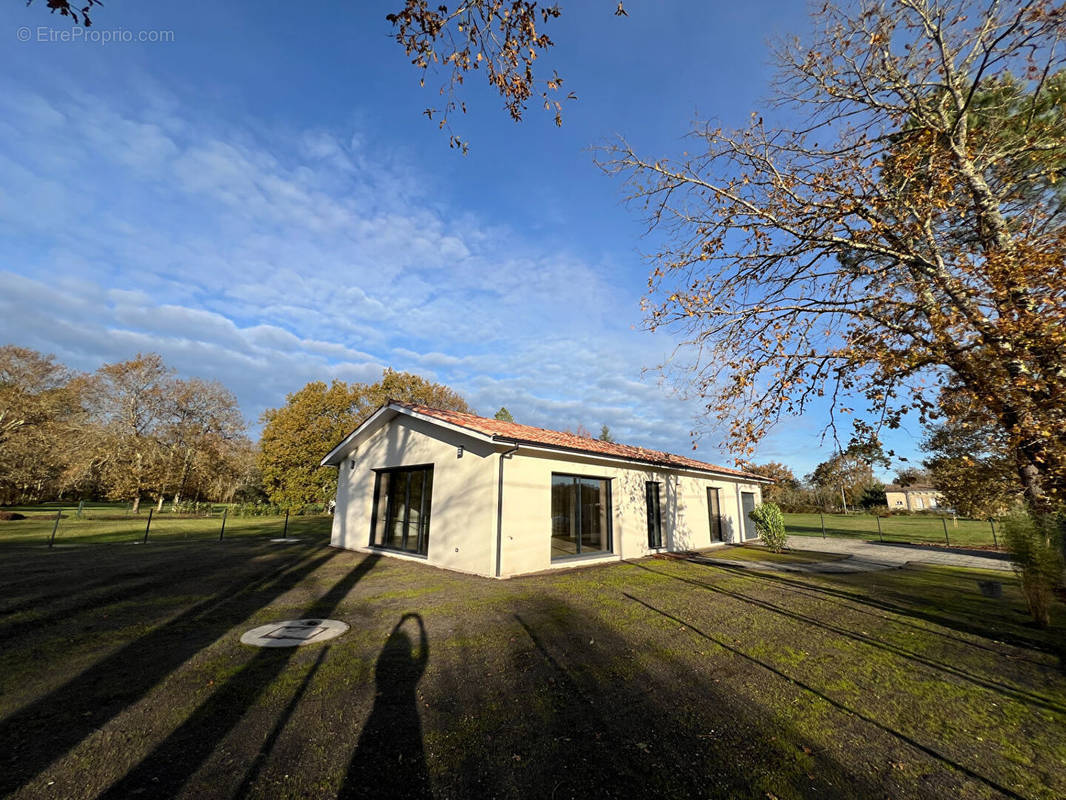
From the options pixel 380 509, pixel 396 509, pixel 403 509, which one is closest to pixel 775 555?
pixel 403 509

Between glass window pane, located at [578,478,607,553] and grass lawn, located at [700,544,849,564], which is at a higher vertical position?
glass window pane, located at [578,478,607,553]

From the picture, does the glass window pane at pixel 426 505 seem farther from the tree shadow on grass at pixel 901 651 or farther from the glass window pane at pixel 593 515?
the tree shadow on grass at pixel 901 651

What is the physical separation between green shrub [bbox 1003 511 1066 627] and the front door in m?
12.5

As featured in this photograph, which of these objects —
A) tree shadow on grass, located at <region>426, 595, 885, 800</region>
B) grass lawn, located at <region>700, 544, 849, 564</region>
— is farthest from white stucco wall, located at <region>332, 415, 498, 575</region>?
grass lawn, located at <region>700, 544, 849, 564</region>

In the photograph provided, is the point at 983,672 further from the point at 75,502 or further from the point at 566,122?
the point at 75,502

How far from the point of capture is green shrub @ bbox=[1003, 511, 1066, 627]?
5.66 meters

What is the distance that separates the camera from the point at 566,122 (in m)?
3.65

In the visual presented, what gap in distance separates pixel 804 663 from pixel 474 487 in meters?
6.43

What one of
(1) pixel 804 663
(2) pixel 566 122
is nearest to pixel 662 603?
(1) pixel 804 663

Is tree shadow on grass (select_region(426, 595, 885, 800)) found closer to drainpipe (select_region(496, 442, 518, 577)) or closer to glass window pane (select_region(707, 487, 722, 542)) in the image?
drainpipe (select_region(496, 442, 518, 577))

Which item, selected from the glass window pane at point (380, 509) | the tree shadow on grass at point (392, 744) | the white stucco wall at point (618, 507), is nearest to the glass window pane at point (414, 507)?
the glass window pane at point (380, 509)

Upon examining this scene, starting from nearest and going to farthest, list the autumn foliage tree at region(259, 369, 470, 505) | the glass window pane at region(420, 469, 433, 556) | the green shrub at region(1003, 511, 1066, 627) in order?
1. the green shrub at region(1003, 511, 1066, 627)
2. the glass window pane at region(420, 469, 433, 556)
3. the autumn foliage tree at region(259, 369, 470, 505)

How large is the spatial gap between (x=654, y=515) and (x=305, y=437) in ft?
70.1

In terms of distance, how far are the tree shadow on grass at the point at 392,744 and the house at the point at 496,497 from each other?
4696mm
